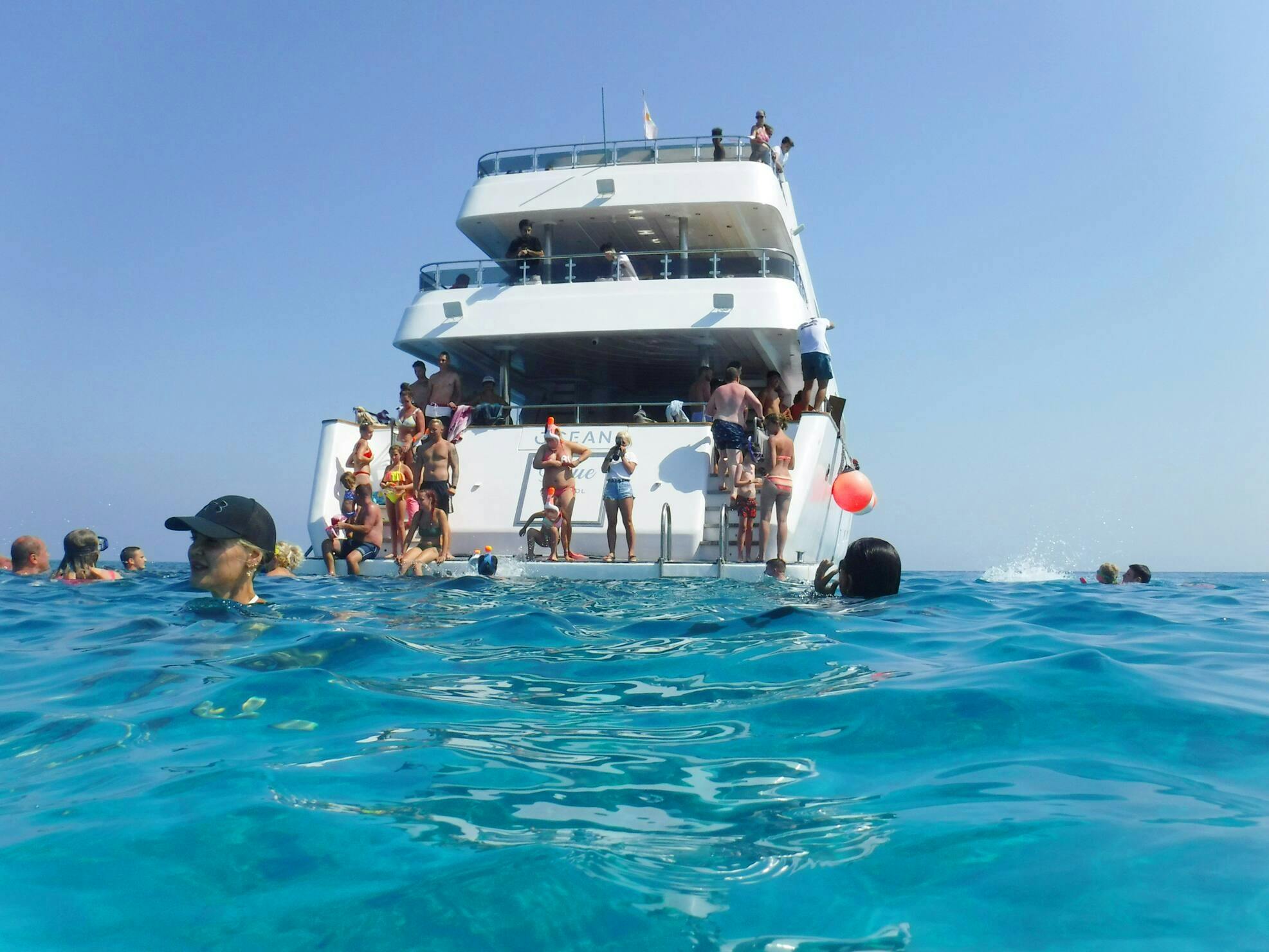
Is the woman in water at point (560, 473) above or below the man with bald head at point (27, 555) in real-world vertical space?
above

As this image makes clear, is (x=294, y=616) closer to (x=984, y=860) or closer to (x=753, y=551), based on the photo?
(x=984, y=860)

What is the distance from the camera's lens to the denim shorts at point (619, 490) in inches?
418

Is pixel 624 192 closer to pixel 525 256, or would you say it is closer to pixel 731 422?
pixel 525 256

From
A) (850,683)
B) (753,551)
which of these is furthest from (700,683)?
(753,551)

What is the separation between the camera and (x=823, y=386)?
12078 millimetres

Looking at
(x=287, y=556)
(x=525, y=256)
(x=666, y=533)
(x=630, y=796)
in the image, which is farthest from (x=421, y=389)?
(x=630, y=796)

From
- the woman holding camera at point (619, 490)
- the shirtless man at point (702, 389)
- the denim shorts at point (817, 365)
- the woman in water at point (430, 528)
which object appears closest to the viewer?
the woman holding camera at point (619, 490)

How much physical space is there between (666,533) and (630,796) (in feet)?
26.4

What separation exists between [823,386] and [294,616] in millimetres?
8211

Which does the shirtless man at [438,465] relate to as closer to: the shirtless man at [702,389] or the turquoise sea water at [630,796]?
the shirtless man at [702,389]

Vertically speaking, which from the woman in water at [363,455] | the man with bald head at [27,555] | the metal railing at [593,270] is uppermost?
the metal railing at [593,270]

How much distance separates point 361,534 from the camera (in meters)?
11.2

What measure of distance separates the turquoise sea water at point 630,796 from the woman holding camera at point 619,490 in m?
5.92

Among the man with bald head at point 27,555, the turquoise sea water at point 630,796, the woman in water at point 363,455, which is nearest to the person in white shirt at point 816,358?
the woman in water at point 363,455
